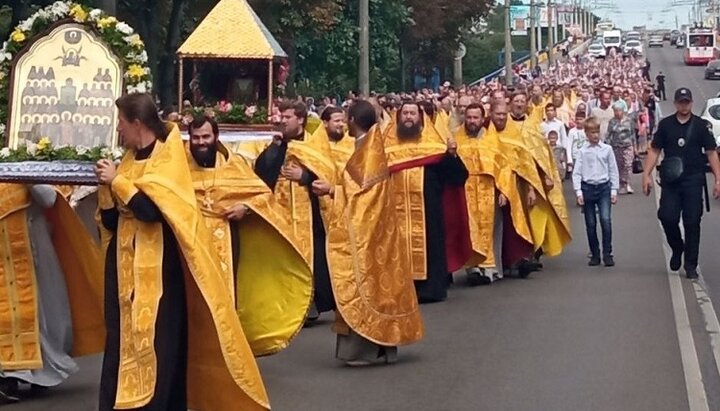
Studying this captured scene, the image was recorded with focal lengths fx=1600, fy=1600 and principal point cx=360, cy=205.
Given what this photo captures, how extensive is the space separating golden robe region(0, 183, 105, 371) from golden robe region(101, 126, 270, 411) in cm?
161

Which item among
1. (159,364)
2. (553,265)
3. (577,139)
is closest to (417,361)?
(159,364)

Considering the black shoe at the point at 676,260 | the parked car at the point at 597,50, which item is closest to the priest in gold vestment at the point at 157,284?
the black shoe at the point at 676,260

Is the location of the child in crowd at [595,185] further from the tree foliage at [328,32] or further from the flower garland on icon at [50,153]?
the tree foliage at [328,32]

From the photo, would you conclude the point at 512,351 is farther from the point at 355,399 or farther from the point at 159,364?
the point at 159,364

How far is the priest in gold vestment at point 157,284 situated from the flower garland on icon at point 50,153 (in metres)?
1.21

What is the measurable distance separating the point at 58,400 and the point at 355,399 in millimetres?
1827

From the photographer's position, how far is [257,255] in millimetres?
9867

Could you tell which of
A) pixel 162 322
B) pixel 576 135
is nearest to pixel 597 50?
pixel 576 135

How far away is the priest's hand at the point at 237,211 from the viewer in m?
9.38

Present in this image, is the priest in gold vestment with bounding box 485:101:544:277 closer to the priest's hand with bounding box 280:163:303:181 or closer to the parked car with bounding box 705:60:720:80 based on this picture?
the priest's hand with bounding box 280:163:303:181

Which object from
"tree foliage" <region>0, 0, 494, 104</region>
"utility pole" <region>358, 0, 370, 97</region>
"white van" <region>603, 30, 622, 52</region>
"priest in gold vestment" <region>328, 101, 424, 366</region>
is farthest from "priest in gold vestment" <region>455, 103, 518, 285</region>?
"white van" <region>603, 30, 622, 52</region>

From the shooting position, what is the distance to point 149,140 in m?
7.80

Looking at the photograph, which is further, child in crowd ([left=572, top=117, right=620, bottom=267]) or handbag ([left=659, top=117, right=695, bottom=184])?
child in crowd ([left=572, top=117, right=620, bottom=267])

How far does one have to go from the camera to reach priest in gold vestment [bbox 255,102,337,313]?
11.1 meters
